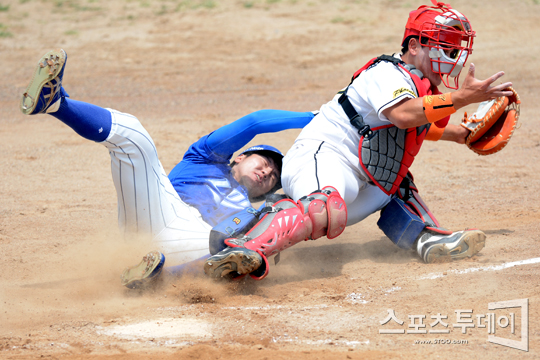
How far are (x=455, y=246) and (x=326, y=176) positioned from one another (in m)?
0.98

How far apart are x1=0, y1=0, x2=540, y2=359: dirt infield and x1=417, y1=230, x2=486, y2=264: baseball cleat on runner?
0.07 m

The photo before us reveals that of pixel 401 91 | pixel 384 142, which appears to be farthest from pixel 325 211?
pixel 401 91

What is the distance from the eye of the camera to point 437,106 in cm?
303

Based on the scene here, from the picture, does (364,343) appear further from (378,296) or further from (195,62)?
(195,62)

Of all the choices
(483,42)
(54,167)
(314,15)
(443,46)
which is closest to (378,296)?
(443,46)

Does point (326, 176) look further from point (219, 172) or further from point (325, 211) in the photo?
point (219, 172)

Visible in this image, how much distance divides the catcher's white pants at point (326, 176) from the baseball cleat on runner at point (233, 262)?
601mm

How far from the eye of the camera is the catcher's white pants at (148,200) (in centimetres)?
313

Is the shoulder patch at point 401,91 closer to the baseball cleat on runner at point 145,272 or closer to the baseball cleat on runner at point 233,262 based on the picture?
the baseball cleat on runner at point 233,262

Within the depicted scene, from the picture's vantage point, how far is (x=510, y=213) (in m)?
4.44

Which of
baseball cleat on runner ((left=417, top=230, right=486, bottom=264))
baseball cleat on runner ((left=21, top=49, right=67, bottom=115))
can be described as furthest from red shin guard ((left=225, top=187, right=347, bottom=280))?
baseball cleat on runner ((left=21, top=49, right=67, bottom=115))

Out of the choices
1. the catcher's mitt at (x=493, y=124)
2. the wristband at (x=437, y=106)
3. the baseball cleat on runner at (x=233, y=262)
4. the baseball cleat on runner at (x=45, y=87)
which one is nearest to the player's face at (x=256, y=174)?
the baseball cleat on runner at (x=233, y=262)

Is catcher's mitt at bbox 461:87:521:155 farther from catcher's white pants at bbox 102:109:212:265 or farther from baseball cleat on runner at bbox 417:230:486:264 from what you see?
catcher's white pants at bbox 102:109:212:265

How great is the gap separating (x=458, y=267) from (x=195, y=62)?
7.43 m
